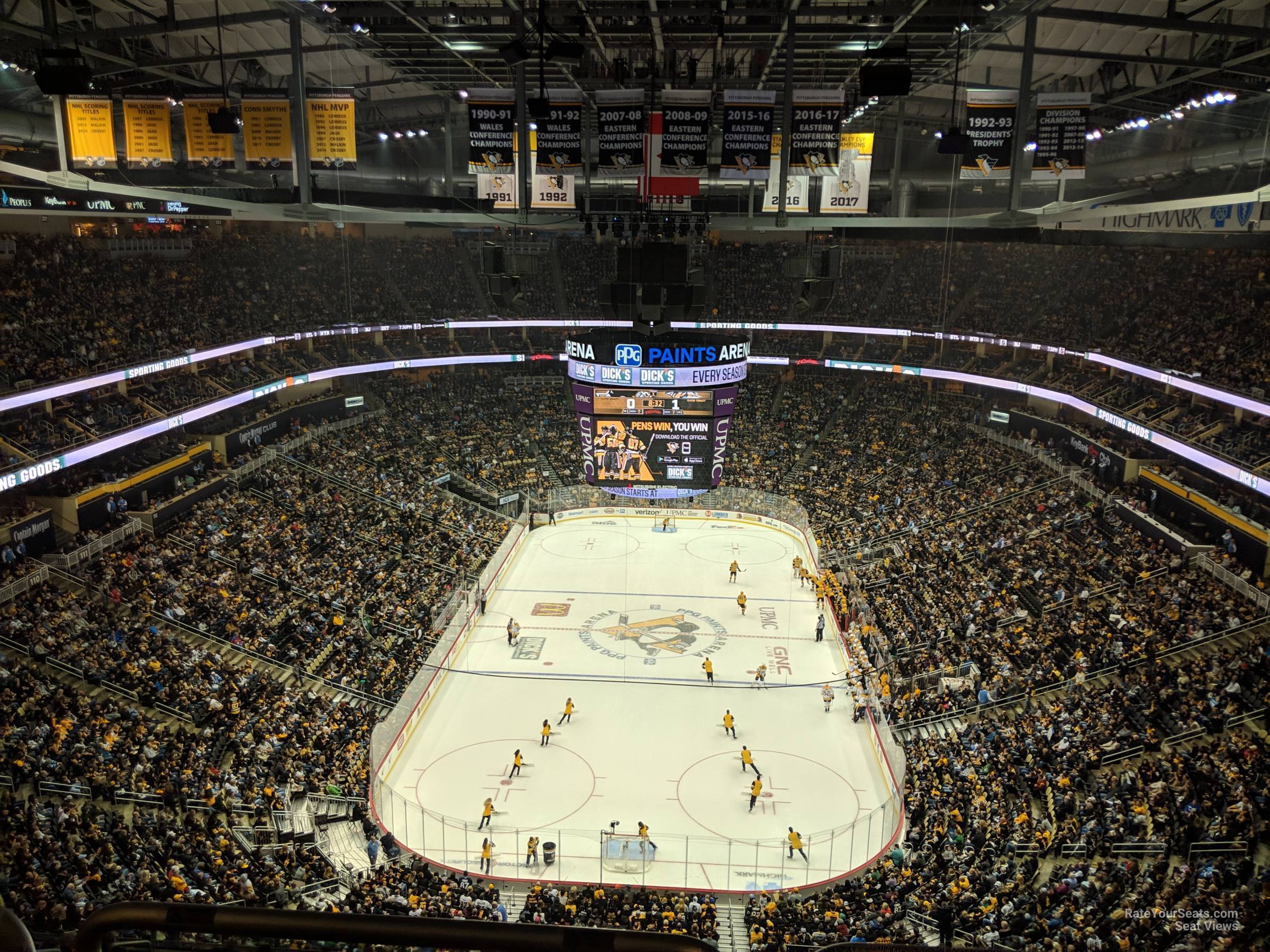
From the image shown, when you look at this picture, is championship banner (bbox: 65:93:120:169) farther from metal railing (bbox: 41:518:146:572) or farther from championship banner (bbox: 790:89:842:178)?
championship banner (bbox: 790:89:842:178)

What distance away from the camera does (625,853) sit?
676 inches

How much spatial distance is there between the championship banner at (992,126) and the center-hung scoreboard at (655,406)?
666 cm

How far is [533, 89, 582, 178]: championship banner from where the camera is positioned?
18656 millimetres

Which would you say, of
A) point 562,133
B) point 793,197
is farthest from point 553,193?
point 793,197

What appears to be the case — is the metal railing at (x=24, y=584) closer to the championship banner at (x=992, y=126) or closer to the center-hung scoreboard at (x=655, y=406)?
the center-hung scoreboard at (x=655, y=406)

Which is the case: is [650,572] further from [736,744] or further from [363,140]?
[363,140]

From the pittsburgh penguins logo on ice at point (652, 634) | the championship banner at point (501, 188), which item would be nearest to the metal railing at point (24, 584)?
the championship banner at point (501, 188)

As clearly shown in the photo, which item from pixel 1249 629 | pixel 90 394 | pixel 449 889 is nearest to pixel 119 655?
pixel 449 889

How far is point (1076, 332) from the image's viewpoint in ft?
119

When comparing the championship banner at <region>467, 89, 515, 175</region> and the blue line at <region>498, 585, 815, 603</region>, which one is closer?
the championship banner at <region>467, 89, 515, 175</region>

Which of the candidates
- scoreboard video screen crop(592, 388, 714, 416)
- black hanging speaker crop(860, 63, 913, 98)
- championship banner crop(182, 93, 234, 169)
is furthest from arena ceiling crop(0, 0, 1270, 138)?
scoreboard video screen crop(592, 388, 714, 416)

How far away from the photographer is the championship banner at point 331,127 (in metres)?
18.8

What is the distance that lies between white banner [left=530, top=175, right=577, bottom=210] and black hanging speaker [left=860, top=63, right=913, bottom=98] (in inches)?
260

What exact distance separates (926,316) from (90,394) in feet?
116
